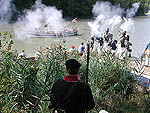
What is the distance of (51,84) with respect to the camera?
4.05 m

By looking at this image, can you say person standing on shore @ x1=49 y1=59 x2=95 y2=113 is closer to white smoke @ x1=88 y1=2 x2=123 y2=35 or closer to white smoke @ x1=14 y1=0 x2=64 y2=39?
white smoke @ x1=14 y1=0 x2=64 y2=39

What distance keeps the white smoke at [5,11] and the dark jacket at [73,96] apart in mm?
31017

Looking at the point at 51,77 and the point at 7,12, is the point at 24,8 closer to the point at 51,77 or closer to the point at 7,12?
the point at 7,12

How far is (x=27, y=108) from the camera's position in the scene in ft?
12.3

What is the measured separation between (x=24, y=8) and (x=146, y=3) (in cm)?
3062

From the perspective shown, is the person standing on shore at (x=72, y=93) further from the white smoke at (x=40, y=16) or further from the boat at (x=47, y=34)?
the white smoke at (x=40, y=16)

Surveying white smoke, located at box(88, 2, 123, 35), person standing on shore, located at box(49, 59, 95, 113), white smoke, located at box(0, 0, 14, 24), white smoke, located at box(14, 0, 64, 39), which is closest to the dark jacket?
person standing on shore, located at box(49, 59, 95, 113)

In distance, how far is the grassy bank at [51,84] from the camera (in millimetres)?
3779

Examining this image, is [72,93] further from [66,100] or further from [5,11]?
[5,11]

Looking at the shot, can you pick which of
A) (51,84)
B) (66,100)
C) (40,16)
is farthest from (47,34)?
(66,100)

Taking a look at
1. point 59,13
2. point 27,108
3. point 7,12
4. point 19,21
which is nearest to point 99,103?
point 27,108

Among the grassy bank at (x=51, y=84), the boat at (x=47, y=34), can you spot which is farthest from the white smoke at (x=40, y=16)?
the grassy bank at (x=51, y=84)

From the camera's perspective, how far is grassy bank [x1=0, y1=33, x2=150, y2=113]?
12.4ft

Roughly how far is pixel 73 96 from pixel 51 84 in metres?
1.54
